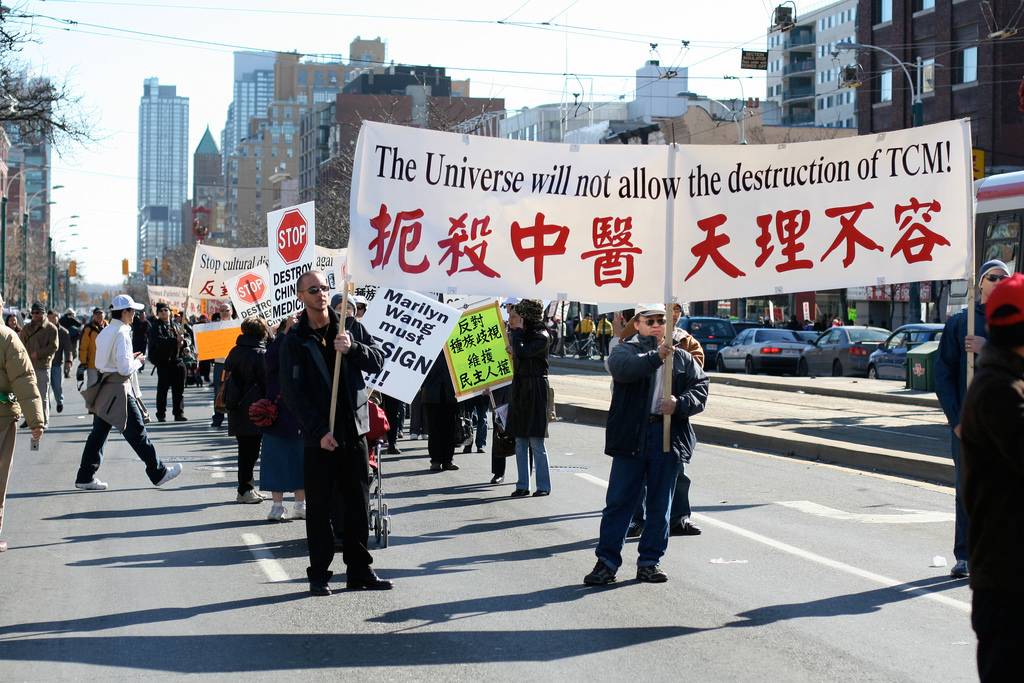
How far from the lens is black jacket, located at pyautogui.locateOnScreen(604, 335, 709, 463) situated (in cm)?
855

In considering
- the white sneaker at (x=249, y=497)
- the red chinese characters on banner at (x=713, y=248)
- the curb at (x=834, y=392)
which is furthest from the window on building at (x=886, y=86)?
the red chinese characters on banner at (x=713, y=248)

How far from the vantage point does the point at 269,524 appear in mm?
11570

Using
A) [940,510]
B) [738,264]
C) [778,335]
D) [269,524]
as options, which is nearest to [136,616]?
[269,524]

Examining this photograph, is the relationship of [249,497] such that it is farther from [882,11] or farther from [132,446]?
[882,11]

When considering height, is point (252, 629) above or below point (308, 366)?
below

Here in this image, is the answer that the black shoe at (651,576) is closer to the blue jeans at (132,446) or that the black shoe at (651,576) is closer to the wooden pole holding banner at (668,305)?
the wooden pole holding banner at (668,305)

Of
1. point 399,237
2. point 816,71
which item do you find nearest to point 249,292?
point 399,237

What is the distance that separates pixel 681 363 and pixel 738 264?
82 cm

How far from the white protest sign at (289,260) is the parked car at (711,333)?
2973 cm

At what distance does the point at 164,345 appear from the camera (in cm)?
2278

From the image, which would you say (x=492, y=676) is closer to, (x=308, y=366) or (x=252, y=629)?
(x=252, y=629)

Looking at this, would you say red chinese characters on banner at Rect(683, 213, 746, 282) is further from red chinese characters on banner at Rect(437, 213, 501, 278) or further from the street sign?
the street sign

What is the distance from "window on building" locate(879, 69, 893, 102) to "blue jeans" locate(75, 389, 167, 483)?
54.1m

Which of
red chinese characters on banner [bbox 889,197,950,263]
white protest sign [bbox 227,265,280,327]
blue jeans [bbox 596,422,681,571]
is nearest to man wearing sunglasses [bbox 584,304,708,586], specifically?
blue jeans [bbox 596,422,681,571]
